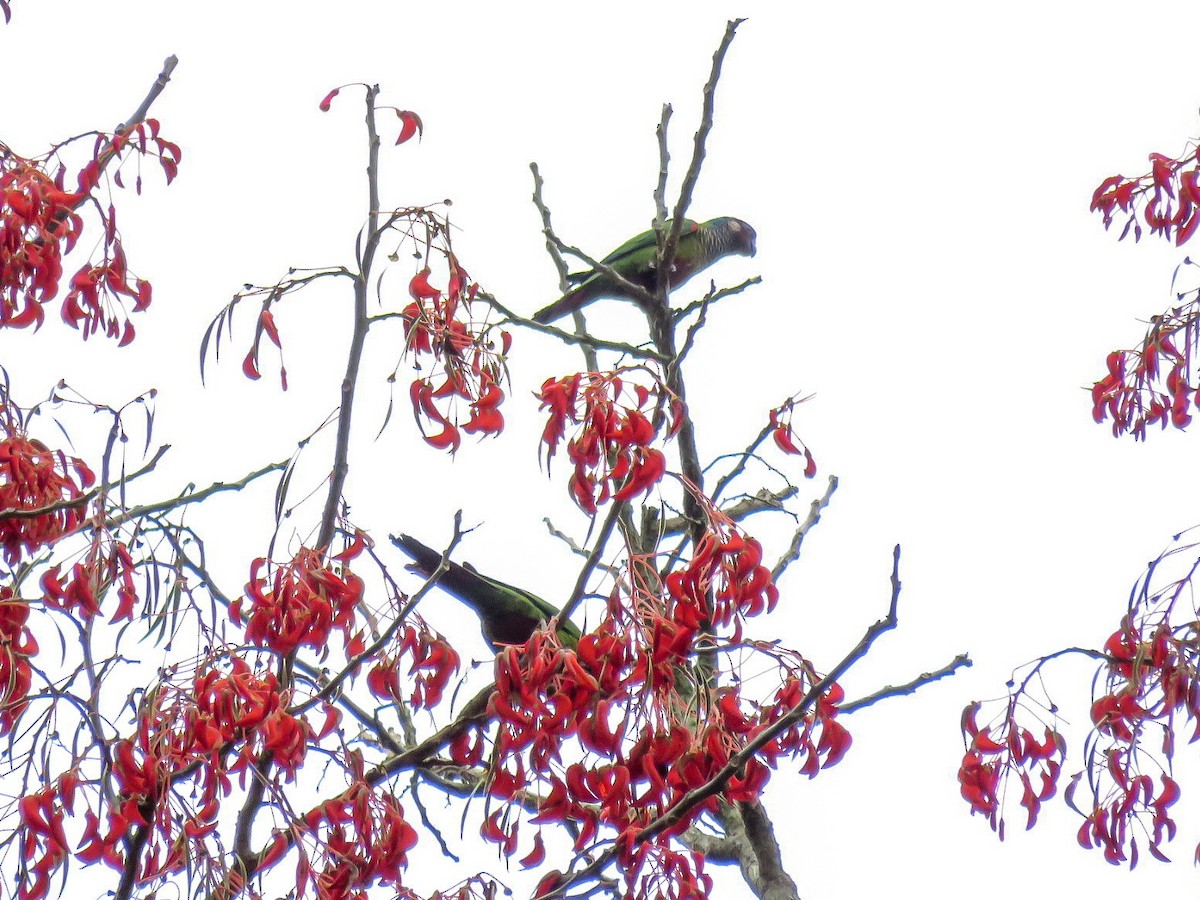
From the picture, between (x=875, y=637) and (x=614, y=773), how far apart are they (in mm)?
631

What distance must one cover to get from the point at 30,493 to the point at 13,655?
55 cm

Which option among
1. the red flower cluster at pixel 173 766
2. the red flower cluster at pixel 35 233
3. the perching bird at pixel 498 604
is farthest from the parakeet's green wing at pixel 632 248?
the red flower cluster at pixel 173 766

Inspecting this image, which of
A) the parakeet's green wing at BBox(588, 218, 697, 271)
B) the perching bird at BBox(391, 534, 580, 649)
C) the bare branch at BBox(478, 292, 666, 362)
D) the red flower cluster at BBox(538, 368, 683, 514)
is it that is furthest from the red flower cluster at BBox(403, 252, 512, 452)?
the parakeet's green wing at BBox(588, 218, 697, 271)

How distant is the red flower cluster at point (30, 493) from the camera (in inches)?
125

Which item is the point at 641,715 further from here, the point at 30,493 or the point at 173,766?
the point at 30,493

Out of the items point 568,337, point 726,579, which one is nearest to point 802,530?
point 568,337

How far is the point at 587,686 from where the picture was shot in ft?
7.87

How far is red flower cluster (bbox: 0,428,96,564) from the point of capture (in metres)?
3.16

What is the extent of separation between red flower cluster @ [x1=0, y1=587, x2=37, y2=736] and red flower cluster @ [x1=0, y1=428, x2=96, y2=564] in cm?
21

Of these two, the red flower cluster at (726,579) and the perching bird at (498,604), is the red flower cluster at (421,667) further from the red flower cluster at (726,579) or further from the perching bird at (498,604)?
the perching bird at (498,604)

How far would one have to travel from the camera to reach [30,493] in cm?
321

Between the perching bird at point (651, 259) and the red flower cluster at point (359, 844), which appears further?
the perching bird at point (651, 259)

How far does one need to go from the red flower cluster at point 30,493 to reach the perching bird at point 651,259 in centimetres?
232

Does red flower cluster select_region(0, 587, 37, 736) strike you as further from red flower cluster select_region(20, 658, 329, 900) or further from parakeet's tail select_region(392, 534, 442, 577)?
parakeet's tail select_region(392, 534, 442, 577)
